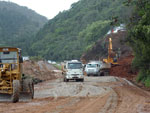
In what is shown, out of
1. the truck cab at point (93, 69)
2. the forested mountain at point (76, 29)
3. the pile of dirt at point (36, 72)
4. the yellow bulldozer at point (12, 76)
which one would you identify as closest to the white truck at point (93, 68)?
the truck cab at point (93, 69)

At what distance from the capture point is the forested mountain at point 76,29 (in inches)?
4567

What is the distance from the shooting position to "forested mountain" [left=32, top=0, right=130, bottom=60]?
4567 inches

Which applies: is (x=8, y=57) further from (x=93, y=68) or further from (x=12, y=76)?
(x=93, y=68)

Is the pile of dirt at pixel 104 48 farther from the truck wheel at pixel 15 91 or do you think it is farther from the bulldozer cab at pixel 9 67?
the truck wheel at pixel 15 91

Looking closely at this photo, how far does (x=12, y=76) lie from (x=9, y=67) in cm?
51

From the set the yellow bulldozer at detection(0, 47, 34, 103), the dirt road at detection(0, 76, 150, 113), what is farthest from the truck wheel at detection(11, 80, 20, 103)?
the dirt road at detection(0, 76, 150, 113)

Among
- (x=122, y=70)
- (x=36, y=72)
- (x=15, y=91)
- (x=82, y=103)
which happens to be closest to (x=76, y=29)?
(x=122, y=70)

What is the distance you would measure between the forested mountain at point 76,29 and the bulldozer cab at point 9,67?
89.0m

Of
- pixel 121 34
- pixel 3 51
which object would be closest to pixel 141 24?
pixel 3 51

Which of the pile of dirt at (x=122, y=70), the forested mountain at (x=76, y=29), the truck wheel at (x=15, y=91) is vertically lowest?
the truck wheel at (x=15, y=91)

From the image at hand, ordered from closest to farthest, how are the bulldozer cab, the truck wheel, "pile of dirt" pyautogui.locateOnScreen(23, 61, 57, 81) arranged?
the truck wheel, the bulldozer cab, "pile of dirt" pyautogui.locateOnScreen(23, 61, 57, 81)

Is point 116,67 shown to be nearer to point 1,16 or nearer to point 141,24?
point 141,24

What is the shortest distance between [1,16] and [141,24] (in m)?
167

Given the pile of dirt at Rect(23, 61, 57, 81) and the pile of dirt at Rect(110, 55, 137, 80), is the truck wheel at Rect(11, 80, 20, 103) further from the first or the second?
the pile of dirt at Rect(110, 55, 137, 80)
